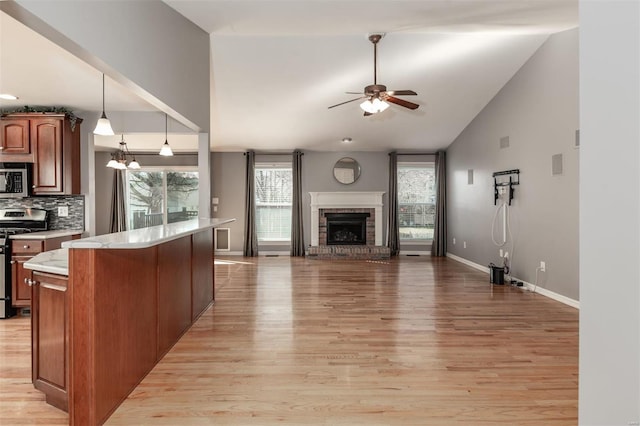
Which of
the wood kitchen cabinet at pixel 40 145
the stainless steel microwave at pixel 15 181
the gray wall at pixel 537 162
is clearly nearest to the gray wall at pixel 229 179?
the wood kitchen cabinet at pixel 40 145

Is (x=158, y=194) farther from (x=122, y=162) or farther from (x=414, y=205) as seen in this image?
(x=414, y=205)

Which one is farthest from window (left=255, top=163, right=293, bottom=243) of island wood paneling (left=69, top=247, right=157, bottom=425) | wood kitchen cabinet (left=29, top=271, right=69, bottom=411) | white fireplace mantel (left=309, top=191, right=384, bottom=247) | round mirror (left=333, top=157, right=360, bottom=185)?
wood kitchen cabinet (left=29, top=271, right=69, bottom=411)

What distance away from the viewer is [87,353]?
1.95m

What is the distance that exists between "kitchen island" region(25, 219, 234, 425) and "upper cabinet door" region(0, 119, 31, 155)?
268 cm

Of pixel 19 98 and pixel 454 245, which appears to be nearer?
pixel 19 98

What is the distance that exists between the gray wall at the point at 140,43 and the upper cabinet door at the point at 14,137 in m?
2.06

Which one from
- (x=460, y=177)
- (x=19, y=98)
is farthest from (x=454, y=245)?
(x=19, y=98)

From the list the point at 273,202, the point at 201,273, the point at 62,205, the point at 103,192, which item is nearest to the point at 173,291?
the point at 201,273

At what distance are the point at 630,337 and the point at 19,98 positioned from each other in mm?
5604

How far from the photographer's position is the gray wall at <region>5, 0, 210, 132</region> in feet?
6.28

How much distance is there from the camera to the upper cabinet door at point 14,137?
14.0ft

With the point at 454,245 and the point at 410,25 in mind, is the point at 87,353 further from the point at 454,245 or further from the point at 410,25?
the point at 454,245

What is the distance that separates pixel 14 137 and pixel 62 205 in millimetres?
936

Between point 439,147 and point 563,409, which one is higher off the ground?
point 439,147
